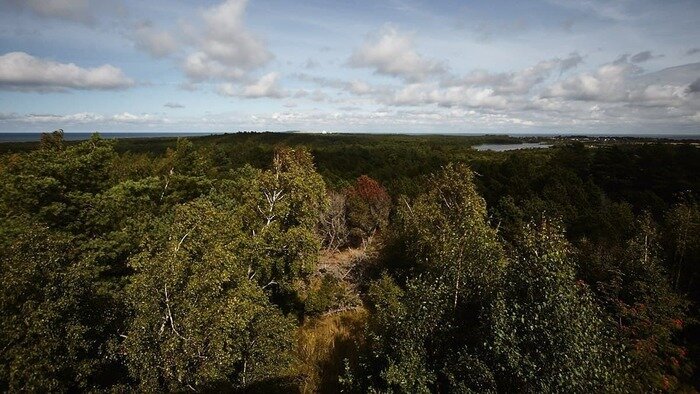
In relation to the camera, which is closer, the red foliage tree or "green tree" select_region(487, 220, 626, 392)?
"green tree" select_region(487, 220, 626, 392)

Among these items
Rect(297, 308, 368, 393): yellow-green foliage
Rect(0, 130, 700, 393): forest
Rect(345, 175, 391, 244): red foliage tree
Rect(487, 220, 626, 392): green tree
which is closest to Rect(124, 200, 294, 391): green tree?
Rect(0, 130, 700, 393): forest

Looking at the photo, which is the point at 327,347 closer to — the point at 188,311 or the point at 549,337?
the point at 188,311

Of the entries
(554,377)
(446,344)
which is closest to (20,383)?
(446,344)

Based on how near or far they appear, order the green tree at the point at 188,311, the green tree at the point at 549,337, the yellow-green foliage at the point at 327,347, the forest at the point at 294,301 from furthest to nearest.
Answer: the yellow-green foliage at the point at 327,347, the green tree at the point at 188,311, the forest at the point at 294,301, the green tree at the point at 549,337

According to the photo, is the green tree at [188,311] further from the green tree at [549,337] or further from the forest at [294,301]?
the green tree at [549,337]

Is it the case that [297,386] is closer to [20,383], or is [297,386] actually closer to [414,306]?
[414,306]

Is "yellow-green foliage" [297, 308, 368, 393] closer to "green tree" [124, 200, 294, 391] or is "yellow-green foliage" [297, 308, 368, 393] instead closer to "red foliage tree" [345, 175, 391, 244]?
"green tree" [124, 200, 294, 391]

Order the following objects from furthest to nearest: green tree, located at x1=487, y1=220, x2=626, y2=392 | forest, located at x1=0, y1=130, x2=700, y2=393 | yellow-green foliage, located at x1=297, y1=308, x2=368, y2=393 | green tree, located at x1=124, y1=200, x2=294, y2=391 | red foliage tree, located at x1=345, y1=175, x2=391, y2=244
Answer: red foliage tree, located at x1=345, y1=175, x2=391, y2=244
yellow-green foliage, located at x1=297, y1=308, x2=368, y2=393
green tree, located at x1=124, y1=200, x2=294, y2=391
forest, located at x1=0, y1=130, x2=700, y2=393
green tree, located at x1=487, y1=220, x2=626, y2=392

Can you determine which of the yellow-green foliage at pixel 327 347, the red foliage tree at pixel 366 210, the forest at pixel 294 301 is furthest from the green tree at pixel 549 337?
the red foliage tree at pixel 366 210

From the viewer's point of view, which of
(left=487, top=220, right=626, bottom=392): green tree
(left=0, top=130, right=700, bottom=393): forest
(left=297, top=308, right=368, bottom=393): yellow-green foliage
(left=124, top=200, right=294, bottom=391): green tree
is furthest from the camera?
(left=297, top=308, right=368, bottom=393): yellow-green foliage

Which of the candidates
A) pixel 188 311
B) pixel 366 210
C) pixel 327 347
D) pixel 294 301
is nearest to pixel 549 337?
pixel 188 311
